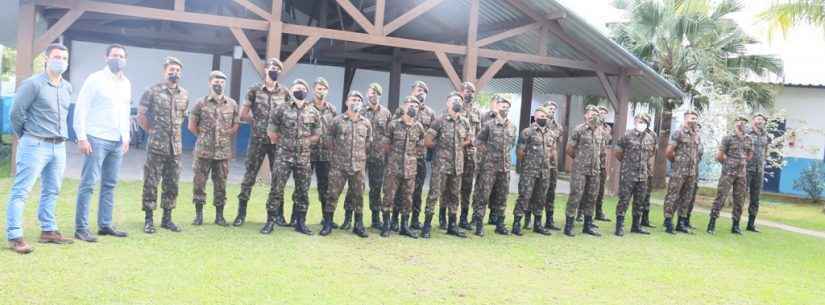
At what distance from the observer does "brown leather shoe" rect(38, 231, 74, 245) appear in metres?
5.28

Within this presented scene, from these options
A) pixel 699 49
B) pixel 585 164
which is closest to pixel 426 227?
pixel 585 164

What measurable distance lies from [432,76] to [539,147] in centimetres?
1000

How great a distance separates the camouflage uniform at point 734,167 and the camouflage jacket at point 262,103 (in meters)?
5.41

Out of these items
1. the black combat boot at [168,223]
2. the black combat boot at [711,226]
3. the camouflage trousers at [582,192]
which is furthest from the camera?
the black combat boot at [711,226]

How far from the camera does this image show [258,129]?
6.80 m

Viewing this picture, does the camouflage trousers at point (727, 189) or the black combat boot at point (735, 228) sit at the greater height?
the camouflage trousers at point (727, 189)

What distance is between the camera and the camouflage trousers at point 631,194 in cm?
799

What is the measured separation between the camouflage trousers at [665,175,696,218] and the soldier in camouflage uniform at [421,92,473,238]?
2.92 m

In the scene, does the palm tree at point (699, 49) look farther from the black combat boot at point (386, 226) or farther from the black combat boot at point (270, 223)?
the black combat boot at point (270, 223)

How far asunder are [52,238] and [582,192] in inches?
202

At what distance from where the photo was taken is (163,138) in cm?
600

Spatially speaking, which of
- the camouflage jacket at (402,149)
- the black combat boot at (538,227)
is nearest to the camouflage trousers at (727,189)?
the black combat boot at (538,227)

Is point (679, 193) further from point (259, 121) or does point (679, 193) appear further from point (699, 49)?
point (699, 49)

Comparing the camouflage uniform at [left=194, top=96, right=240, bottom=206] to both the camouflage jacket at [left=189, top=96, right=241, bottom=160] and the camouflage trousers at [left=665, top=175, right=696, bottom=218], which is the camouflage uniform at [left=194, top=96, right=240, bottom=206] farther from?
the camouflage trousers at [left=665, top=175, right=696, bottom=218]
